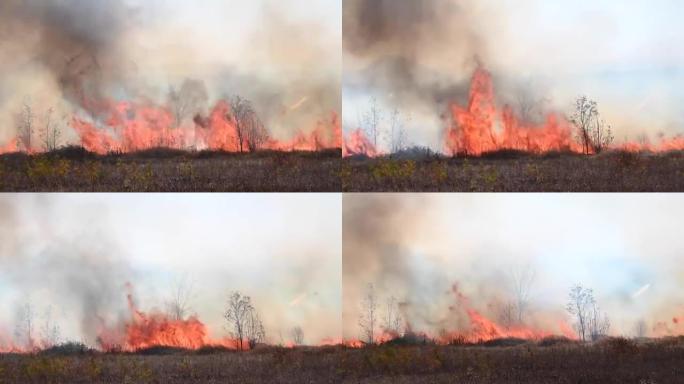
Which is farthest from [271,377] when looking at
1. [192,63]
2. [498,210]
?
[192,63]

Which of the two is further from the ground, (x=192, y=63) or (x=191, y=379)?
(x=192, y=63)

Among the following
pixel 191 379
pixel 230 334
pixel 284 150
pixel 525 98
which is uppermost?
pixel 525 98

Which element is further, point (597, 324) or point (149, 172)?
point (149, 172)

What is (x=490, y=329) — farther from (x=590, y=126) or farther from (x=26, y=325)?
(x=26, y=325)

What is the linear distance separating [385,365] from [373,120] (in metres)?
1.18

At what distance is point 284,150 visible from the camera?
3410 mm

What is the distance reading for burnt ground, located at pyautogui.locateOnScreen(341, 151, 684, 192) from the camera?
10.9 ft

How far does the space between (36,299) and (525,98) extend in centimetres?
256

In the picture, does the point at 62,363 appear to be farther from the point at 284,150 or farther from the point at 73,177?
the point at 284,150

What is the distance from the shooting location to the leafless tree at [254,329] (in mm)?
3389

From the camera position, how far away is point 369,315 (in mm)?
3381

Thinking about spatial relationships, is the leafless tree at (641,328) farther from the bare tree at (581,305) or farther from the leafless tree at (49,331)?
the leafless tree at (49,331)

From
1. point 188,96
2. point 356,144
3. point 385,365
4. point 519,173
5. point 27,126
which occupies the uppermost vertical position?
point 188,96

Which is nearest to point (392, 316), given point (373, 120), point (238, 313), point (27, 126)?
point (238, 313)
